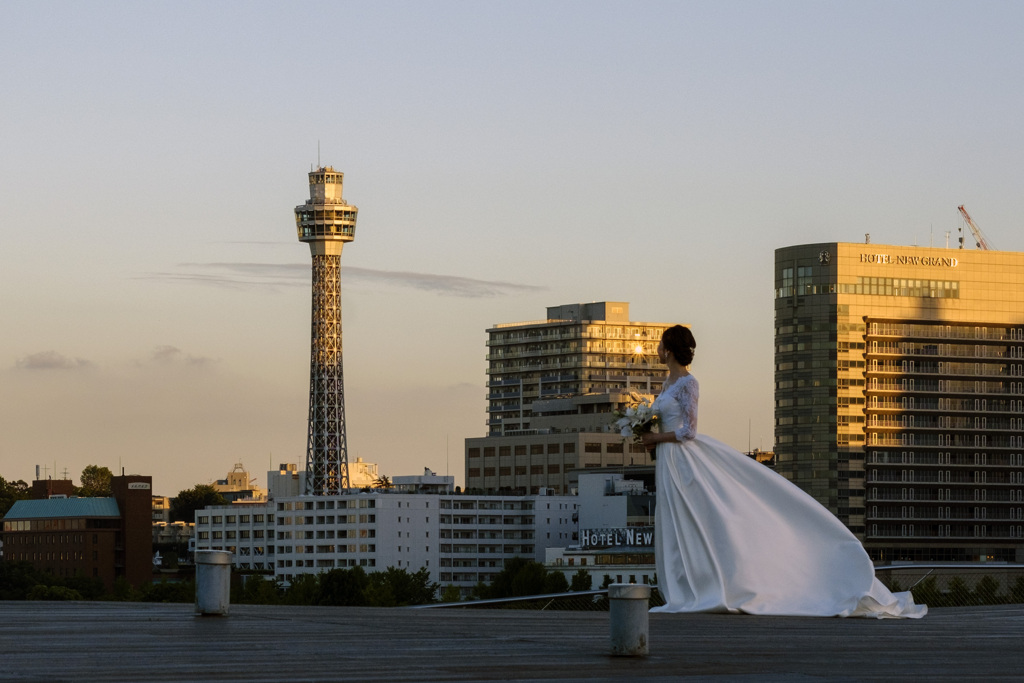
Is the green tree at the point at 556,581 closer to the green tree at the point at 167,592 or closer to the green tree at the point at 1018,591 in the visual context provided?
the green tree at the point at 167,592

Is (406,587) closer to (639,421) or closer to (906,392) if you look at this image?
(906,392)

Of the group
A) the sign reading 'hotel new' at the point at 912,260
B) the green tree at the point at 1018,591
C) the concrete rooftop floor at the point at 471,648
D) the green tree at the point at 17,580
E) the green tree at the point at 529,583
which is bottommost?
the green tree at the point at 17,580

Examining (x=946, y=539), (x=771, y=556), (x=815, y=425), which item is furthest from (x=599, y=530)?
(x=771, y=556)

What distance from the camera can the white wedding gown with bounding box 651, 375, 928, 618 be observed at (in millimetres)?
20125

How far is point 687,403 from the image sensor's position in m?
20.9

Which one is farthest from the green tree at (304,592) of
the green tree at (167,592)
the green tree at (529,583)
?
the green tree at (529,583)

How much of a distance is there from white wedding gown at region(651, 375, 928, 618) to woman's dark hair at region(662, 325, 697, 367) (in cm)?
36

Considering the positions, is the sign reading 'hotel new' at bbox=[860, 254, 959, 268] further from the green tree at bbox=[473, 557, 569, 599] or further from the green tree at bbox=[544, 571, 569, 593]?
the green tree at bbox=[544, 571, 569, 593]

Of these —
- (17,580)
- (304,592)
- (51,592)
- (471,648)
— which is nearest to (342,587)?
(304,592)

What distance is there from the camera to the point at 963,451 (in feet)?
616

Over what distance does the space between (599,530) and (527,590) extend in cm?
3231

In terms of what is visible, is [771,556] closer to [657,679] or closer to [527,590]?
[657,679]

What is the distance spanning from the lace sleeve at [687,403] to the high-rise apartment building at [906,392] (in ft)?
537

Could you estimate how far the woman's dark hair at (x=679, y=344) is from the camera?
67.7 feet
